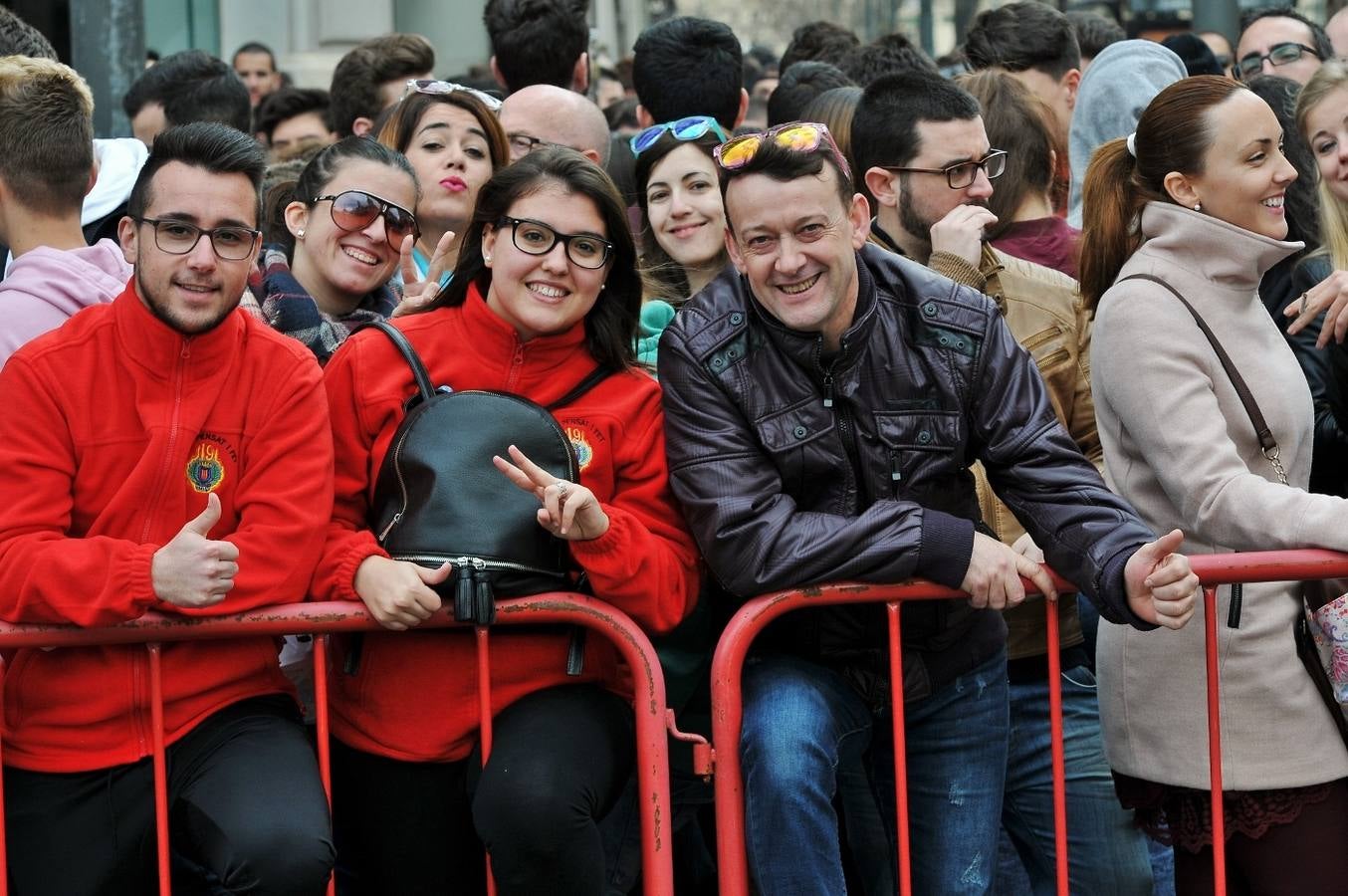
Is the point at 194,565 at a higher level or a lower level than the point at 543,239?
lower

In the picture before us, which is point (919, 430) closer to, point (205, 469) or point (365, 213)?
point (205, 469)

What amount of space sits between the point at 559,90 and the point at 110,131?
7.17ft

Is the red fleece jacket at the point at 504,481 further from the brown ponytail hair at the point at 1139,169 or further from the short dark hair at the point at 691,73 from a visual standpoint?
the short dark hair at the point at 691,73

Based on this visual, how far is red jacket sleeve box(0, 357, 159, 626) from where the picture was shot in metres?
3.57

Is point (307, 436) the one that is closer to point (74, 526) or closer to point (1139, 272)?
point (74, 526)

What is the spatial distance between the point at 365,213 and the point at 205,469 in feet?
4.08

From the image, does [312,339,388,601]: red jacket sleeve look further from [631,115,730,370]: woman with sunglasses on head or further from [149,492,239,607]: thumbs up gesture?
[631,115,730,370]: woman with sunglasses on head

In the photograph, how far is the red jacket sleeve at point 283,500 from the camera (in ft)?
12.3

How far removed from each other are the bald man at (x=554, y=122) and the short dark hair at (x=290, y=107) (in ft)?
9.89

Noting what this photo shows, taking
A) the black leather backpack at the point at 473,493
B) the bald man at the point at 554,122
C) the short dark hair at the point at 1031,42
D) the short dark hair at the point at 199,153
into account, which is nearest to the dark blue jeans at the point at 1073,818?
the black leather backpack at the point at 473,493

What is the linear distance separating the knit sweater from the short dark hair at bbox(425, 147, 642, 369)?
1.16 metres

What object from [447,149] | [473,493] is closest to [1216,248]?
[473,493]

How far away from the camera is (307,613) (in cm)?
373

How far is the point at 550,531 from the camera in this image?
3.78m
